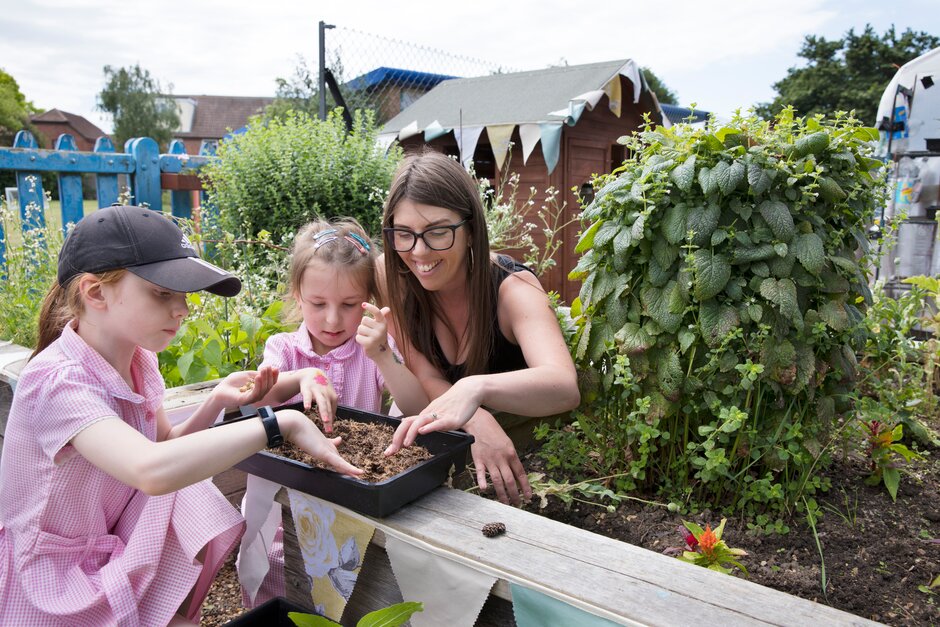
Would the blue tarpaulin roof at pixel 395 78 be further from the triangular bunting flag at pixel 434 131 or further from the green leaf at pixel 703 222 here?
the green leaf at pixel 703 222

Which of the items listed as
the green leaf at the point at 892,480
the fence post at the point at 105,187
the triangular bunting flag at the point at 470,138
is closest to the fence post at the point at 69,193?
the fence post at the point at 105,187

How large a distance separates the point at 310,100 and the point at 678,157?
547 inches

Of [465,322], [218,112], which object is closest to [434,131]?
[465,322]

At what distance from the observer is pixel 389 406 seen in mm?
2566

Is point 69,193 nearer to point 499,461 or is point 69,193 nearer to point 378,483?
point 499,461

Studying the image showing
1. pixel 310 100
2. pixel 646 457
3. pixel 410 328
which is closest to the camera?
pixel 646 457

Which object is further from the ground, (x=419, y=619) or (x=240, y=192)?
(x=240, y=192)

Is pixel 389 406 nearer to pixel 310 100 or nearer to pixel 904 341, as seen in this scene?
pixel 904 341

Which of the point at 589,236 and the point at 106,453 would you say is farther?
the point at 589,236

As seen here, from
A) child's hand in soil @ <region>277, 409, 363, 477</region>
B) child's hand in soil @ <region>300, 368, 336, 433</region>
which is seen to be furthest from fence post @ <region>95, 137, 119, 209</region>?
child's hand in soil @ <region>277, 409, 363, 477</region>

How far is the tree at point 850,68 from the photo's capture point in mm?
26469

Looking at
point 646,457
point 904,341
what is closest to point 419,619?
point 646,457

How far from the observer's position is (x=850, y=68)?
2750 centimetres

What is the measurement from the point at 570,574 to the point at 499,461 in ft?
2.02
